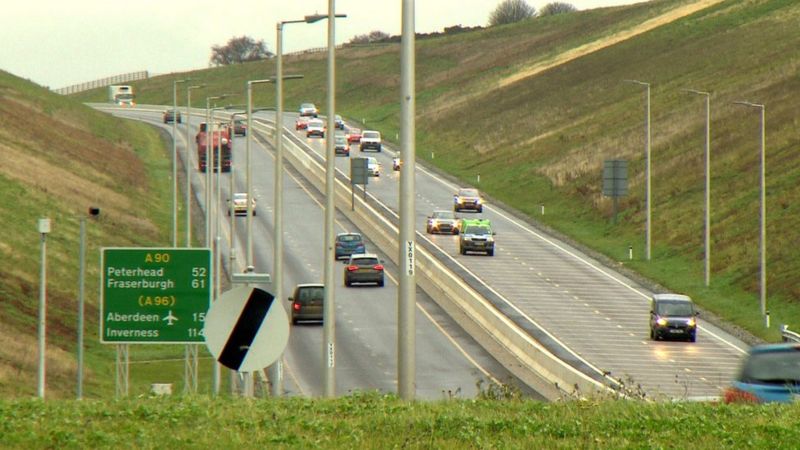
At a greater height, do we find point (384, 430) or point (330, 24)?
point (330, 24)

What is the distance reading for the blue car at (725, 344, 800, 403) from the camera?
71.2 feet

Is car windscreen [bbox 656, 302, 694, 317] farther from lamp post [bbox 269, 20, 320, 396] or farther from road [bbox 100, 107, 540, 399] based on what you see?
lamp post [bbox 269, 20, 320, 396]

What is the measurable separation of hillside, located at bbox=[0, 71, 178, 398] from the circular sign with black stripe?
24.3 metres

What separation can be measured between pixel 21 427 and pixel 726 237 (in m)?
71.8

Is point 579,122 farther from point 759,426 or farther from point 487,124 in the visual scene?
point 759,426

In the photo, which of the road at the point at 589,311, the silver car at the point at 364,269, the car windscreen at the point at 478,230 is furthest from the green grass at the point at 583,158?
the silver car at the point at 364,269

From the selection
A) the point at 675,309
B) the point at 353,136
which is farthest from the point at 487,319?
the point at 353,136

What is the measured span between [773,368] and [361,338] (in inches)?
1533

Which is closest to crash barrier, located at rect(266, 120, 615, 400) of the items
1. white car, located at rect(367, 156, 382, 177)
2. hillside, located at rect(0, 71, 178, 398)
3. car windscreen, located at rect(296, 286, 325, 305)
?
car windscreen, located at rect(296, 286, 325, 305)

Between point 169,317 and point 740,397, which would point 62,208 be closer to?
point 169,317

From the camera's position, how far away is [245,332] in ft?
53.0

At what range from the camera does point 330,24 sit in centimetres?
3269

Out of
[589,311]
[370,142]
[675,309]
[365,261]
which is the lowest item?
[589,311]

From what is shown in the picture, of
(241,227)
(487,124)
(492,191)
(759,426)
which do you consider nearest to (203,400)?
(759,426)
